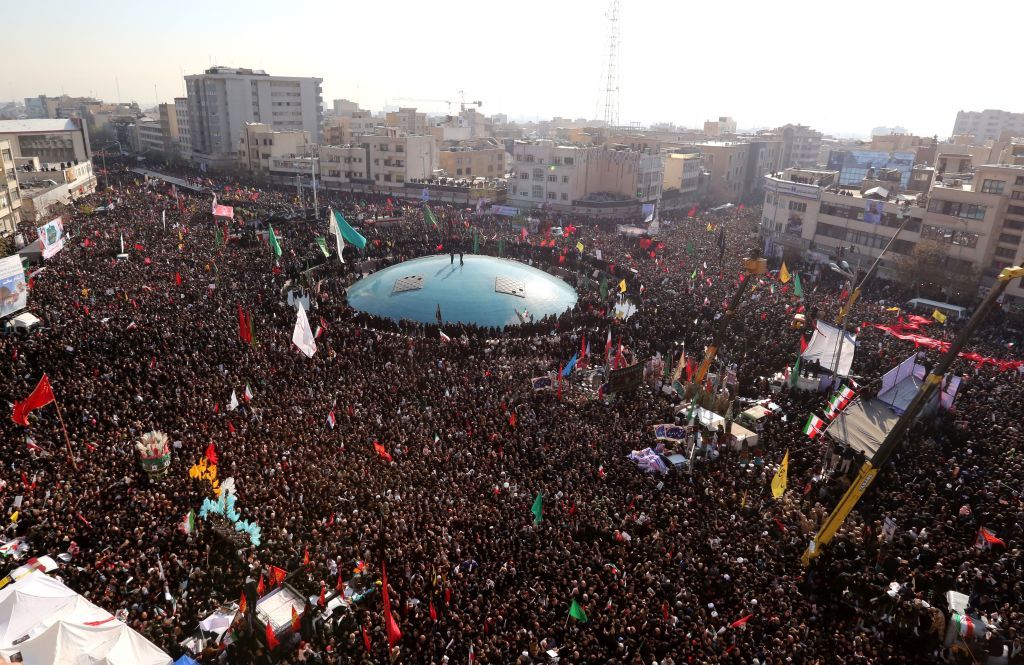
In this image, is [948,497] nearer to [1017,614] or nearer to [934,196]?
[1017,614]

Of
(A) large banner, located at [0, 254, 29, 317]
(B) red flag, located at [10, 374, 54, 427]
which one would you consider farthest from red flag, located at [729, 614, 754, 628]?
(A) large banner, located at [0, 254, 29, 317]

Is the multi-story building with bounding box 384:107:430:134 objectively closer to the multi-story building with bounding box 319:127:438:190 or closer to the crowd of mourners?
the multi-story building with bounding box 319:127:438:190

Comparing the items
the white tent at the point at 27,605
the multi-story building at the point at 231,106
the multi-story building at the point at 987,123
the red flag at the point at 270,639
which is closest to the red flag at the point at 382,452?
the red flag at the point at 270,639

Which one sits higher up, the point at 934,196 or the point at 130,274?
the point at 934,196

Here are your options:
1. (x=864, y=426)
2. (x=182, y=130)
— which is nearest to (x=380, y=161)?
(x=182, y=130)

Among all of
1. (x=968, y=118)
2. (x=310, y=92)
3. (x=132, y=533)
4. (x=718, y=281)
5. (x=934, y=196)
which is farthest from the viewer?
(x=968, y=118)

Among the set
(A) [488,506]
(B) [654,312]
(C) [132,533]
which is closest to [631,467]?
(A) [488,506]

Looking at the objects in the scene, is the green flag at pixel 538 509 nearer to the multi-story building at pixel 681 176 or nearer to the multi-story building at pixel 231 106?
the multi-story building at pixel 681 176
